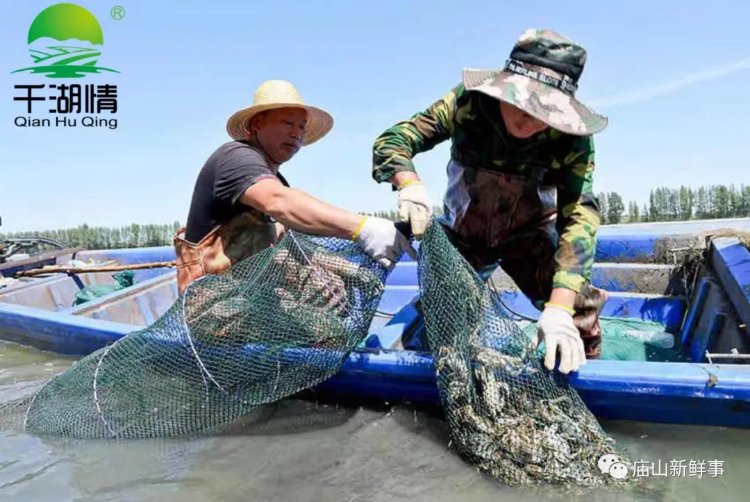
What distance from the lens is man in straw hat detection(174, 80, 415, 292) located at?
249 cm

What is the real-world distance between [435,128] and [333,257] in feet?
2.83

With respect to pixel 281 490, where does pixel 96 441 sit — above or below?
below

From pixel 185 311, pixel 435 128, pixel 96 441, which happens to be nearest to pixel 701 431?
pixel 435 128

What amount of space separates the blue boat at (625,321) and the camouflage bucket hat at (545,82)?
96 cm

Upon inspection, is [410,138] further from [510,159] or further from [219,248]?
[219,248]

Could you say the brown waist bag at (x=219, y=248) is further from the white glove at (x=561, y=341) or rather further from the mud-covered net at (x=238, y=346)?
the white glove at (x=561, y=341)

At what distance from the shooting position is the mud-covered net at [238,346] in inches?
103

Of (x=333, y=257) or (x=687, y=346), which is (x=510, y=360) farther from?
(x=687, y=346)

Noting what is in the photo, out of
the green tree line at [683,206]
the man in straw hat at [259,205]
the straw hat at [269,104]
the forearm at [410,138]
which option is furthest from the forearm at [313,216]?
the green tree line at [683,206]

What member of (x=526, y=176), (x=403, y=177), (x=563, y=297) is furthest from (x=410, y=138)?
(x=563, y=297)

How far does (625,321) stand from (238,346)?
108 inches

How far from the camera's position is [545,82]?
2357mm

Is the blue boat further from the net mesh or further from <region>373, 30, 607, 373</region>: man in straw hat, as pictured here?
<region>373, 30, 607, 373</region>: man in straw hat

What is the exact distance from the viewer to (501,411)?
85.2 inches
